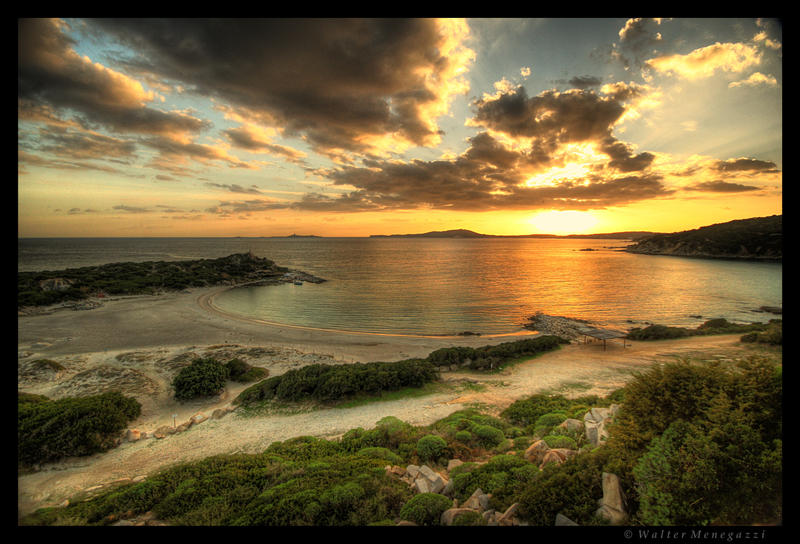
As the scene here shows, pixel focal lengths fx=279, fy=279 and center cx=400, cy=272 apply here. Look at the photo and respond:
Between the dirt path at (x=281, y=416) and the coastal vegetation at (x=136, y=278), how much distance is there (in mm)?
29164

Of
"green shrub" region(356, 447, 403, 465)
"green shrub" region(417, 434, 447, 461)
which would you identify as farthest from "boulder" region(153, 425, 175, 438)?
"green shrub" region(417, 434, 447, 461)

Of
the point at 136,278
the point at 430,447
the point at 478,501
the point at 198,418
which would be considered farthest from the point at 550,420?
the point at 136,278

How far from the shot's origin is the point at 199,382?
47.3 ft

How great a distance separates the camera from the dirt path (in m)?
8.36

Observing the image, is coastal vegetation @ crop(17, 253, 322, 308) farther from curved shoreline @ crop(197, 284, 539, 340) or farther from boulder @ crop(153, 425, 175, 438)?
boulder @ crop(153, 425, 175, 438)

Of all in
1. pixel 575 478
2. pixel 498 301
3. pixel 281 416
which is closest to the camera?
pixel 575 478

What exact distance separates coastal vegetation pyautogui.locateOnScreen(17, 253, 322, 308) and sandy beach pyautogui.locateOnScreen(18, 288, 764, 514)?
28.8 ft

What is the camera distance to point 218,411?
490 inches

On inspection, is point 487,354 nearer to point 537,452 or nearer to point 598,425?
point 598,425

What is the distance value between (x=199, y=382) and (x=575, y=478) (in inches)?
656

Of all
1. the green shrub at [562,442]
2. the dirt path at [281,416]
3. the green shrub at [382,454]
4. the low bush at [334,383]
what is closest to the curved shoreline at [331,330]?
the dirt path at [281,416]

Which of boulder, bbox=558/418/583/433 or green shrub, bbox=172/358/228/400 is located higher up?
boulder, bbox=558/418/583/433
